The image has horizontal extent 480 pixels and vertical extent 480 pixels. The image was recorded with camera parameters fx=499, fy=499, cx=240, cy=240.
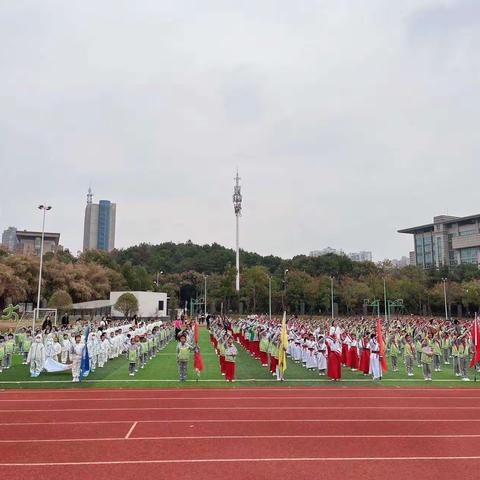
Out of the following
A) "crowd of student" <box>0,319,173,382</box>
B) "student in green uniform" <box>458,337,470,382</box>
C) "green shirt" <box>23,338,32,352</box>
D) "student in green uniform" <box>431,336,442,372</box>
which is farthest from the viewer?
"green shirt" <box>23,338,32,352</box>

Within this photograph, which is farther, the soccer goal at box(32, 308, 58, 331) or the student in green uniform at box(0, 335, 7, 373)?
the soccer goal at box(32, 308, 58, 331)

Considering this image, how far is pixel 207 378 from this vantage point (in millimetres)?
18047

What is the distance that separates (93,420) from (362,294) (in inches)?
2297

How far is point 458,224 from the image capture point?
10769cm

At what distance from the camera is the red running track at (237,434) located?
26.5 feet

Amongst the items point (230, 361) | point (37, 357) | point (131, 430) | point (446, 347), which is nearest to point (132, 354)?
point (37, 357)

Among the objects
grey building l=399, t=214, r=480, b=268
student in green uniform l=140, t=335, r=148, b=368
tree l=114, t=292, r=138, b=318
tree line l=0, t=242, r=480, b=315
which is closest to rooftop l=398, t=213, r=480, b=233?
grey building l=399, t=214, r=480, b=268

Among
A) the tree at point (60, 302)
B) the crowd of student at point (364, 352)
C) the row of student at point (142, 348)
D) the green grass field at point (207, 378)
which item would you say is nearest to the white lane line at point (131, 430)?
the green grass field at point (207, 378)

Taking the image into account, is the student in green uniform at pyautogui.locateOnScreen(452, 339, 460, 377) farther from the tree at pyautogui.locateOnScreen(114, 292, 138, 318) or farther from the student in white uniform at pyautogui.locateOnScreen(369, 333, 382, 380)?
the tree at pyautogui.locateOnScreen(114, 292, 138, 318)

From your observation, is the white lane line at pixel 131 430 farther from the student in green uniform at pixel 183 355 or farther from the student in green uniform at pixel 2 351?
the student in green uniform at pixel 2 351

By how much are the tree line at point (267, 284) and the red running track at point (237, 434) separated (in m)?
38.3

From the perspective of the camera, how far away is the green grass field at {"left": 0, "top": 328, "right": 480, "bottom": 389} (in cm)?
1678

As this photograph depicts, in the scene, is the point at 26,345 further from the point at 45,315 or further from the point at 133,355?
the point at 45,315

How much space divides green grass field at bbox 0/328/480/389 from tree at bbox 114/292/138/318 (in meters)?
35.9
